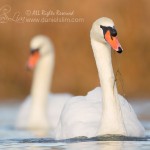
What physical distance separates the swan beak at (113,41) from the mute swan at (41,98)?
12.8ft

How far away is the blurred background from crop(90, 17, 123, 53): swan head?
31.5 ft

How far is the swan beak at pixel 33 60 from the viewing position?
1669 centimetres

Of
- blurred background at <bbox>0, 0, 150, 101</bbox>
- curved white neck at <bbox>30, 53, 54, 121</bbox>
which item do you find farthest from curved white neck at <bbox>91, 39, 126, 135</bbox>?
blurred background at <bbox>0, 0, 150, 101</bbox>

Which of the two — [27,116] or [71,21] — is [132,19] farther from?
[27,116]

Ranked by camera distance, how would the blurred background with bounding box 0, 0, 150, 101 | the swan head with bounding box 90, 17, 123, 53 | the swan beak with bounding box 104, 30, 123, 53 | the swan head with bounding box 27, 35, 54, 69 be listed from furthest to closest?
the blurred background with bounding box 0, 0, 150, 101 → the swan head with bounding box 27, 35, 54, 69 → the swan head with bounding box 90, 17, 123, 53 → the swan beak with bounding box 104, 30, 123, 53

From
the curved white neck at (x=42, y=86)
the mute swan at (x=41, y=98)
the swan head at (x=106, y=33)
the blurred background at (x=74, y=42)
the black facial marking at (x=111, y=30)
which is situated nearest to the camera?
the swan head at (x=106, y=33)

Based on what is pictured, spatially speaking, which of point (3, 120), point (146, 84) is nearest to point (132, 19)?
point (146, 84)

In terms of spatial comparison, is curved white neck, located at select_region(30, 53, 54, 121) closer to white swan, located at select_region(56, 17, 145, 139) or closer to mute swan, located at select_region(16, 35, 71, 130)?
mute swan, located at select_region(16, 35, 71, 130)

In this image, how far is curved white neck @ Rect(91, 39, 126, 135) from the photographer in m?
12.2

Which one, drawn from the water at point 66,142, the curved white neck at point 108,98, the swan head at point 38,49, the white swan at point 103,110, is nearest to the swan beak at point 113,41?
the white swan at point 103,110

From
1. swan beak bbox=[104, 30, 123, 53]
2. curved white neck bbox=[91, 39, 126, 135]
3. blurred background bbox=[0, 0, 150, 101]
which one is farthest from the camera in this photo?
blurred background bbox=[0, 0, 150, 101]

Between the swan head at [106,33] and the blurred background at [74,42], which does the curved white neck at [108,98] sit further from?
the blurred background at [74,42]

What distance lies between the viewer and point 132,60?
2355 cm

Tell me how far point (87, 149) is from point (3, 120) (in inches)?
221
